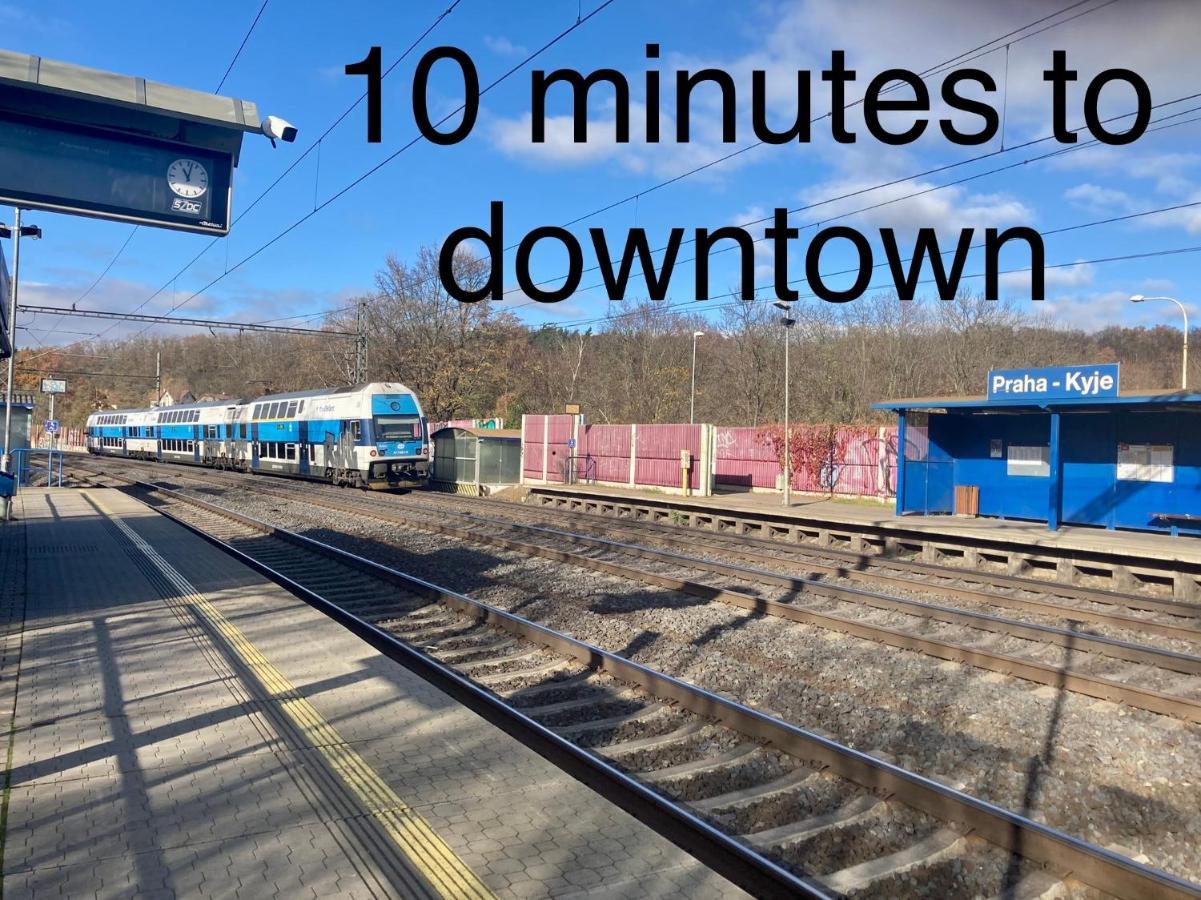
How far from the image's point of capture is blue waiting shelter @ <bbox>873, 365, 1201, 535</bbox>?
16.8 m

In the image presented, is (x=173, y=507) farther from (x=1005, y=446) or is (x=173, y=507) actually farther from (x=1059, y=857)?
(x=1059, y=857)

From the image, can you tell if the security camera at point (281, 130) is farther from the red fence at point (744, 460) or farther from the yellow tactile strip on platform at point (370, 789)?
the red fence at point (744, 460)

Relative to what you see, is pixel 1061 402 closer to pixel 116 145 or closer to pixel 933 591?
pixel 933 591

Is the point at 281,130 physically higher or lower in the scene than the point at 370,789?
higher

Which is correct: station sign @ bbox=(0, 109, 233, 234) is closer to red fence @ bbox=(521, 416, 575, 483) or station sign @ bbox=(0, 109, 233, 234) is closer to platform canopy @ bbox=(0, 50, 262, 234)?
platform canopy @ bbox=(0, 50, 262, 234)

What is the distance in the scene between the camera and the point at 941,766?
6.30 meters

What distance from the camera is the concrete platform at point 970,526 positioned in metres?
14.7

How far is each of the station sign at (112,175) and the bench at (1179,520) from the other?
1741 centimetres

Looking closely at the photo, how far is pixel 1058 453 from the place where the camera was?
17.8 m

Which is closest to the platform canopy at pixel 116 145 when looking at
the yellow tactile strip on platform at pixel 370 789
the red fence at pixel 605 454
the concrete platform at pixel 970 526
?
the yellow tactile strip on platform at pixel 370 789

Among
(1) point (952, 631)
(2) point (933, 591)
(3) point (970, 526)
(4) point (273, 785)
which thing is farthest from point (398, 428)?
(4) point (273, 785)

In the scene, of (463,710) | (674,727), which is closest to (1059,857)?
(674,727)

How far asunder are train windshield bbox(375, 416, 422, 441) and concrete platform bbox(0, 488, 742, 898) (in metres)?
20.1

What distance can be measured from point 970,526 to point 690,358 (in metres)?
39.7
